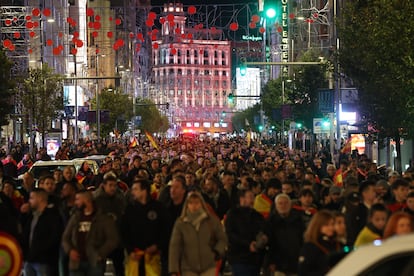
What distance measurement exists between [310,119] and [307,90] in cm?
166

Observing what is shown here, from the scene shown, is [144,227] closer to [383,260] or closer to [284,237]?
[284,237]

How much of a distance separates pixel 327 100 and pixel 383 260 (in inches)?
1341

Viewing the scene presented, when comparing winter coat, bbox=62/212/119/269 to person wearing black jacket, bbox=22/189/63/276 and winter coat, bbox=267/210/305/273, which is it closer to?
person wearing black jacket, bbox=22/189/63/276

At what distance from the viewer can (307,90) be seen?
55000 millimetres

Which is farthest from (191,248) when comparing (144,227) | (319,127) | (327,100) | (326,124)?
(326,124)

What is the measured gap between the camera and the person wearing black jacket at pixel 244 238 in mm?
10828

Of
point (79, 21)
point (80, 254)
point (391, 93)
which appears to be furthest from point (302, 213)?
point (79, 21)

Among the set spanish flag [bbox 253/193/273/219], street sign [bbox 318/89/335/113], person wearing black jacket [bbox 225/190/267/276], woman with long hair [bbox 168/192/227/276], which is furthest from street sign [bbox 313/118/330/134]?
woman with long hair [bbox 168/192/227/276]

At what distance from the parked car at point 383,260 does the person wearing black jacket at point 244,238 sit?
5282 mm

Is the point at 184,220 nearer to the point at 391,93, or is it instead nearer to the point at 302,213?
the point at 302,213

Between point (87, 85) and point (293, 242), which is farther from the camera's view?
point (87, 85)

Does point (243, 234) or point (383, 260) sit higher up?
point (383, 260)

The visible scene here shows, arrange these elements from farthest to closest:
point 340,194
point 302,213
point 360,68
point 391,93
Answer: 1. point 360,68
2. point 391,93
3. point 340,194
4. point 302,213

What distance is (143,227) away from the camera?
435 inches
